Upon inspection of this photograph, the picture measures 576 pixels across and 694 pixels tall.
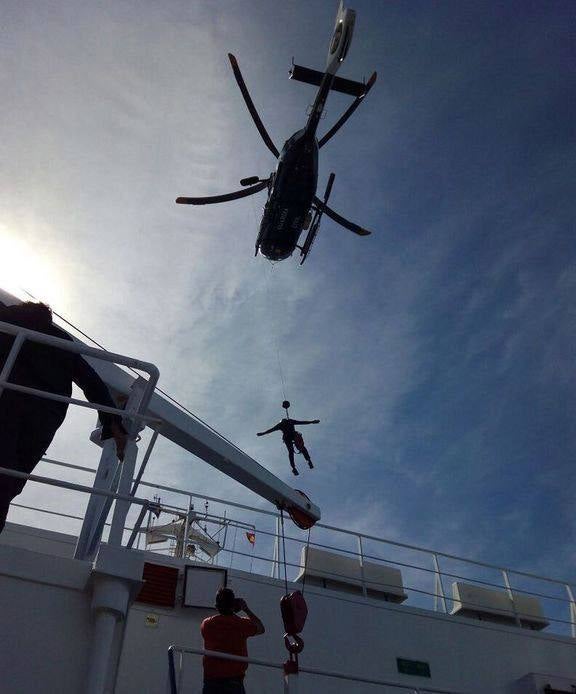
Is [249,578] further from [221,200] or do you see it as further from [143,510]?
[221,200]

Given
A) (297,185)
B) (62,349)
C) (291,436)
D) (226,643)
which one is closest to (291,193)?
(297,185)

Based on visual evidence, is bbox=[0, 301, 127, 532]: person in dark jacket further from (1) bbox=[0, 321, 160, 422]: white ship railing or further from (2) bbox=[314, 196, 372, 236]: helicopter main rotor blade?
(2) bbox=[314, 196, 372, 236]: helicopter main rotor blade

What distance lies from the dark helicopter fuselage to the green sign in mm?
10474

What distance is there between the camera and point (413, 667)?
977cm

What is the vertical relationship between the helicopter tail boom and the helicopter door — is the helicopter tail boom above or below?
above

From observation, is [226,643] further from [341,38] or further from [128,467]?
[341,38]

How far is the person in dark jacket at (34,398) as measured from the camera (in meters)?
3.99

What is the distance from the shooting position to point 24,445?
412 centimetres

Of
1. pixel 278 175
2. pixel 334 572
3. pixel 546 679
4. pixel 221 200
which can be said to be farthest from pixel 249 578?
pixel 221 200

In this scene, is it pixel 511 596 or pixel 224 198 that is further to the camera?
pixel 224 198

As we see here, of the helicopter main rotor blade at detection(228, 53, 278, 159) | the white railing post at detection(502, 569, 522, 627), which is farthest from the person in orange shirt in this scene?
the helicopter main rotor blade at detection(228, 53, 278, 159)

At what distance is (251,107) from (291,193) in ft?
13.3

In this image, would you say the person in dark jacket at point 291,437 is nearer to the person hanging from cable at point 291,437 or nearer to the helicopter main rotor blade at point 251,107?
the person hanging from cable at point 291,437

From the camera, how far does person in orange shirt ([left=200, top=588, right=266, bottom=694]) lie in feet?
16.3
